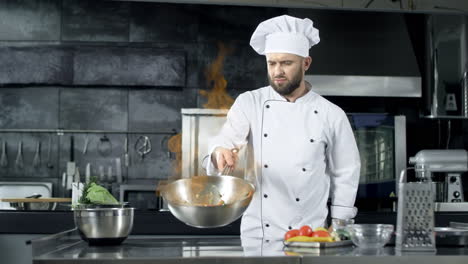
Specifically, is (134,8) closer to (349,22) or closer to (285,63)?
(349,22)

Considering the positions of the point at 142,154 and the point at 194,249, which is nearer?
the point at 194,249

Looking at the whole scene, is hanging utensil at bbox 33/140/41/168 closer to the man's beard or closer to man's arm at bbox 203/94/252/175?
man's arm at bbox 203/94/252/175

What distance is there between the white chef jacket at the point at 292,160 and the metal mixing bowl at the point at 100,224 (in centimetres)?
82

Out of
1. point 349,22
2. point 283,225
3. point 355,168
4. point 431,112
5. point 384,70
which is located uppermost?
point 349,22

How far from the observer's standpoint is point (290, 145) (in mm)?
3025

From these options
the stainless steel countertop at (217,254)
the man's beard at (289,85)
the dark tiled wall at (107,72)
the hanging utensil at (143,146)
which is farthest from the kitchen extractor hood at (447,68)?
the stainless steel countertop at (217,254)

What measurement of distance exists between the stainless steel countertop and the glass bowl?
25mm

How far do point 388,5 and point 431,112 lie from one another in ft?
3.15

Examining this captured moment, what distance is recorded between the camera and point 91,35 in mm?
5668

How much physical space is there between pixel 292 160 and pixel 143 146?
9.46 ft

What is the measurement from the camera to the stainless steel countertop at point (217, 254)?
1803 millimetres

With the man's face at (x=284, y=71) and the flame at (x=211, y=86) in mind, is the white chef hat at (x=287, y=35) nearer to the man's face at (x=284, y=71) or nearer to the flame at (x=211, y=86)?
the man's face at (x=284, y=71)


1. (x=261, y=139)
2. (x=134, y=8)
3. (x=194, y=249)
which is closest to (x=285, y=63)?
(x=261, y=139)

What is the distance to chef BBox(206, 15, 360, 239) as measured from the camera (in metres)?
2.96
